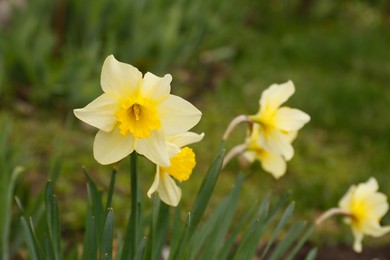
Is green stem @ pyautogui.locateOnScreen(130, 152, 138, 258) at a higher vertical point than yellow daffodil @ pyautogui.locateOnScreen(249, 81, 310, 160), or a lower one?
lower

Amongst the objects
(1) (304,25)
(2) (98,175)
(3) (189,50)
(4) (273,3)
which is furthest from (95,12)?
(4) (273,3)

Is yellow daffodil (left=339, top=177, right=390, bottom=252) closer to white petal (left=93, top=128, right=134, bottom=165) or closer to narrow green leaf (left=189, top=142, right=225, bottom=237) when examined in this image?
narrow green leaf (left=189, top=142, right=225, bottom=237)

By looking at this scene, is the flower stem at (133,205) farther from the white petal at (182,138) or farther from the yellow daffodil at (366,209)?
the yellow daffodil at (366,209)

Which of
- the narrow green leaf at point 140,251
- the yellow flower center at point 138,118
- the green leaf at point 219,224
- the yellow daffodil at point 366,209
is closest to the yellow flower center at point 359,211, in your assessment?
the yellow daffodil at point 366,209

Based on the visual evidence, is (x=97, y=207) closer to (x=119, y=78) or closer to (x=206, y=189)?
(x=206, y=189)

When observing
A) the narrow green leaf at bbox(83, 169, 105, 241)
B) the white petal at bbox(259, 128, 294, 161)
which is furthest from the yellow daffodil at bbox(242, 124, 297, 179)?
the narrow green leaf at bbox(83, 169, 105, 241)

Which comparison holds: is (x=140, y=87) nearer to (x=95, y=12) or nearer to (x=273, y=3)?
(x=95, y=12)
